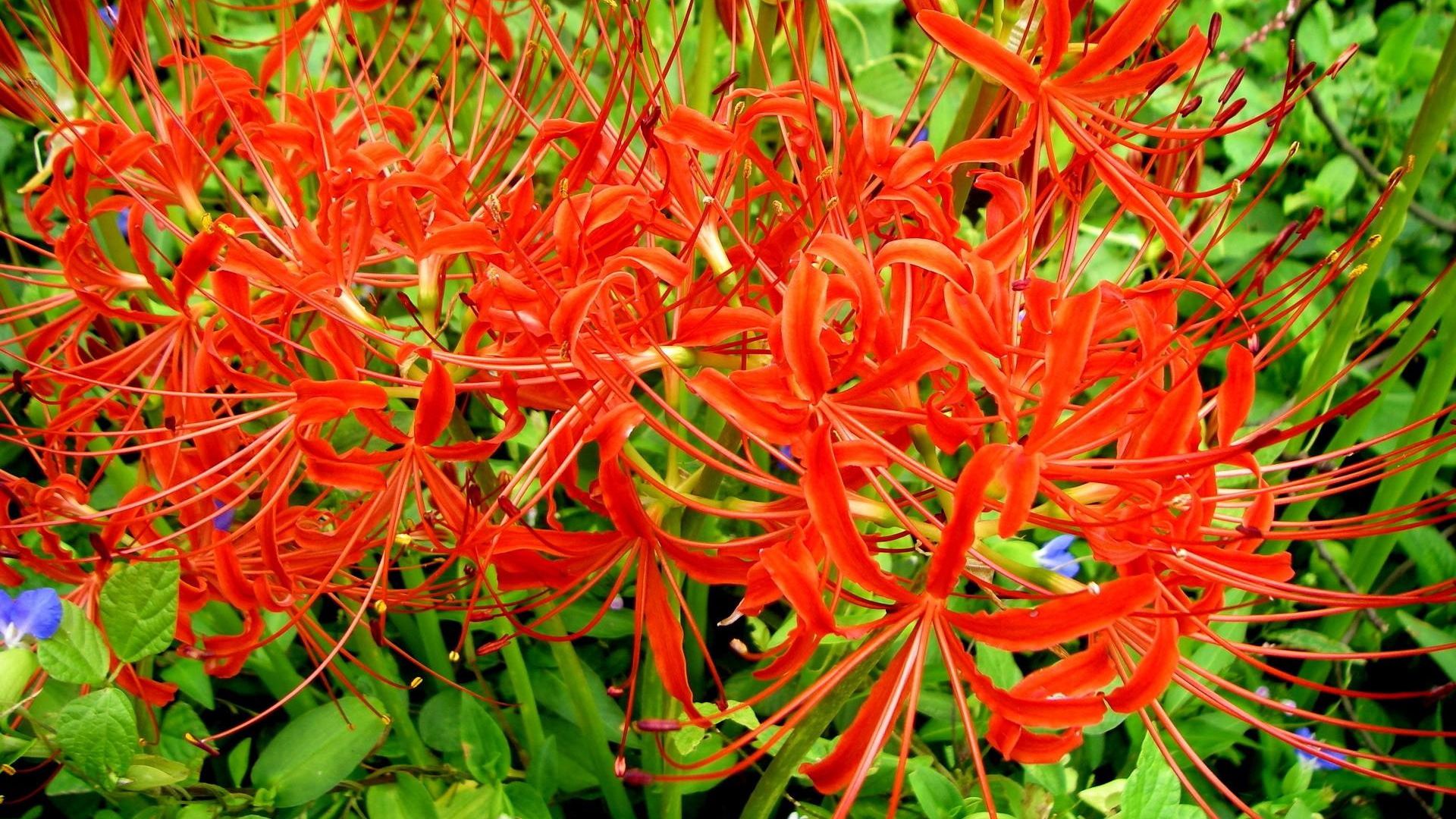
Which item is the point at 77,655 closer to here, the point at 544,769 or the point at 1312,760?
the point at 544,769

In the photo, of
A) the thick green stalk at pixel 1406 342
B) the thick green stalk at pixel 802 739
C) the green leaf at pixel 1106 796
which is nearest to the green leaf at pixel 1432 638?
the thick green stalk at pixel 1406 342

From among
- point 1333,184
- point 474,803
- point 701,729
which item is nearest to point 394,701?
point 474,803

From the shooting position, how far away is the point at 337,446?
1.24 metres

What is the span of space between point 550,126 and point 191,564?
487mm

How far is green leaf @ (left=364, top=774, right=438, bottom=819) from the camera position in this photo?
1.03 m

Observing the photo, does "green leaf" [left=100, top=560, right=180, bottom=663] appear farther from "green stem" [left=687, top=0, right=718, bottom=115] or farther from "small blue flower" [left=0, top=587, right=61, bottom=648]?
"green stem" [left=687, top=0, right=718, bottom=115]

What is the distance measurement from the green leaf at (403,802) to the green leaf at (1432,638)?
111cm

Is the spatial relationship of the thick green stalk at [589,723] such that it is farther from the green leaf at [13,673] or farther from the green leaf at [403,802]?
the green leaf at [13,673]

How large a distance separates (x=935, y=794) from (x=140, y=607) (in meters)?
0.68

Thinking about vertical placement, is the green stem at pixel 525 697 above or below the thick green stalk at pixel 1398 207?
below

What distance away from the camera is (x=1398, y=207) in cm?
116

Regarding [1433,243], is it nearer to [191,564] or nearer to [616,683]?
[616,683]

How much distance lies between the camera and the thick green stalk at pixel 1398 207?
1.09 metres

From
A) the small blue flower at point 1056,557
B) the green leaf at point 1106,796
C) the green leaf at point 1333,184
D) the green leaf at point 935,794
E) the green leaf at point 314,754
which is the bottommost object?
the green leaf at point 314,754
